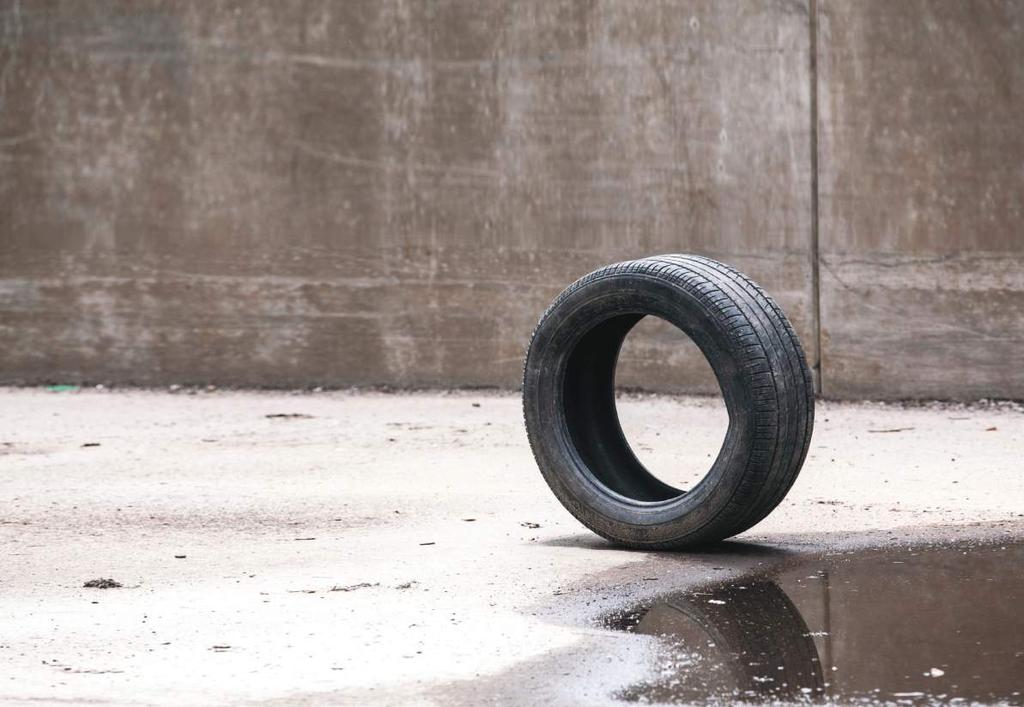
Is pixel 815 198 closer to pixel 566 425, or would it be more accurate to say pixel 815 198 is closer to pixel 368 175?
pixel 368 175

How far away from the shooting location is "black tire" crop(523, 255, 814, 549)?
5.06m

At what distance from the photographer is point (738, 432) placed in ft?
16.7

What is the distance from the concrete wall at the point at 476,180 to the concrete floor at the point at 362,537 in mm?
719

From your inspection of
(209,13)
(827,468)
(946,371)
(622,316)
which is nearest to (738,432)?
(622,316)

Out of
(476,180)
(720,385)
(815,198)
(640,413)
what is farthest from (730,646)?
(476,180)

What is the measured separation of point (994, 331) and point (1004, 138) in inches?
48.7

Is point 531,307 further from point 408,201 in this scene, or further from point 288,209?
point 288,209

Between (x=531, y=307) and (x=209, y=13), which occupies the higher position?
(x=209, y=13)

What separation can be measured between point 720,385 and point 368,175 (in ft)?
17.8

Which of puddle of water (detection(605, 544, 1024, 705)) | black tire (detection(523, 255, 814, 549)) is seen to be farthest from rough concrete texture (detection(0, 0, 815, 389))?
puddle of water (detection(605, 544, 1024, 705))

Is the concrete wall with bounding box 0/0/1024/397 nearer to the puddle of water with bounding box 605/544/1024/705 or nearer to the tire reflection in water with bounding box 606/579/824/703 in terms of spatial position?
the puddle of water with bounding box 605/544/1024/705

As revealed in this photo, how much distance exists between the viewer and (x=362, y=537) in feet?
18.2

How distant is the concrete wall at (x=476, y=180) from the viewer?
9.33 m

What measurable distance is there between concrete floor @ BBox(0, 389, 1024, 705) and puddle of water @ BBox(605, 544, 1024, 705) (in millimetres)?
170
